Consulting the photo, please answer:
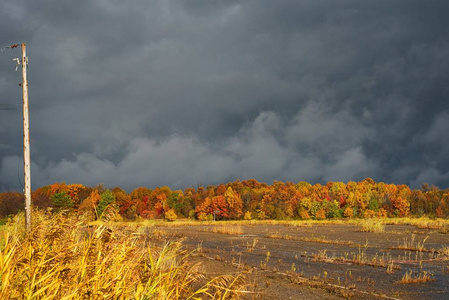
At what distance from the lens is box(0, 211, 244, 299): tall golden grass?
12.1 feet

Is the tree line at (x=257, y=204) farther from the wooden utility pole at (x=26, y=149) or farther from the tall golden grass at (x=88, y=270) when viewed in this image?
the tall golden grass at (x=88, y=270)

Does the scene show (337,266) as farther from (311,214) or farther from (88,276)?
(311,214)

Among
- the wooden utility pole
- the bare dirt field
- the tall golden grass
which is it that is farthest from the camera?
the wooden utility pole

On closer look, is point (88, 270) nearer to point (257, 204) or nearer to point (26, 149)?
point (26, 149)

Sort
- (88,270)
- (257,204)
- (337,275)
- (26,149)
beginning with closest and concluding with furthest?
1. (88,270)
2. (337,275)
3. (26,149)
4. (257,204)

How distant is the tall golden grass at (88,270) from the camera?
370 cm

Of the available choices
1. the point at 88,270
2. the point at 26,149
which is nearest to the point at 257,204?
the point at 26,149

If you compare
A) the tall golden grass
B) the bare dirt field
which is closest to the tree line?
the bare dirt field

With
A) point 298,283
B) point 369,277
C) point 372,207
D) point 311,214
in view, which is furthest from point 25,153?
point 372,207

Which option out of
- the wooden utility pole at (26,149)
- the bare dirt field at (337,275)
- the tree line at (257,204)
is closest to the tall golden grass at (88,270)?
the bare dirt field at (337,275)

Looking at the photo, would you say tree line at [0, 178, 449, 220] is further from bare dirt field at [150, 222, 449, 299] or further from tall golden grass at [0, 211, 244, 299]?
tall golden grass at [0, 211, 244, 299]

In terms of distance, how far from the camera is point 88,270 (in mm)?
4449

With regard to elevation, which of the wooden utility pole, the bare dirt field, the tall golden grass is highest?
the wooden utility pole

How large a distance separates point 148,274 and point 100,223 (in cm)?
127
